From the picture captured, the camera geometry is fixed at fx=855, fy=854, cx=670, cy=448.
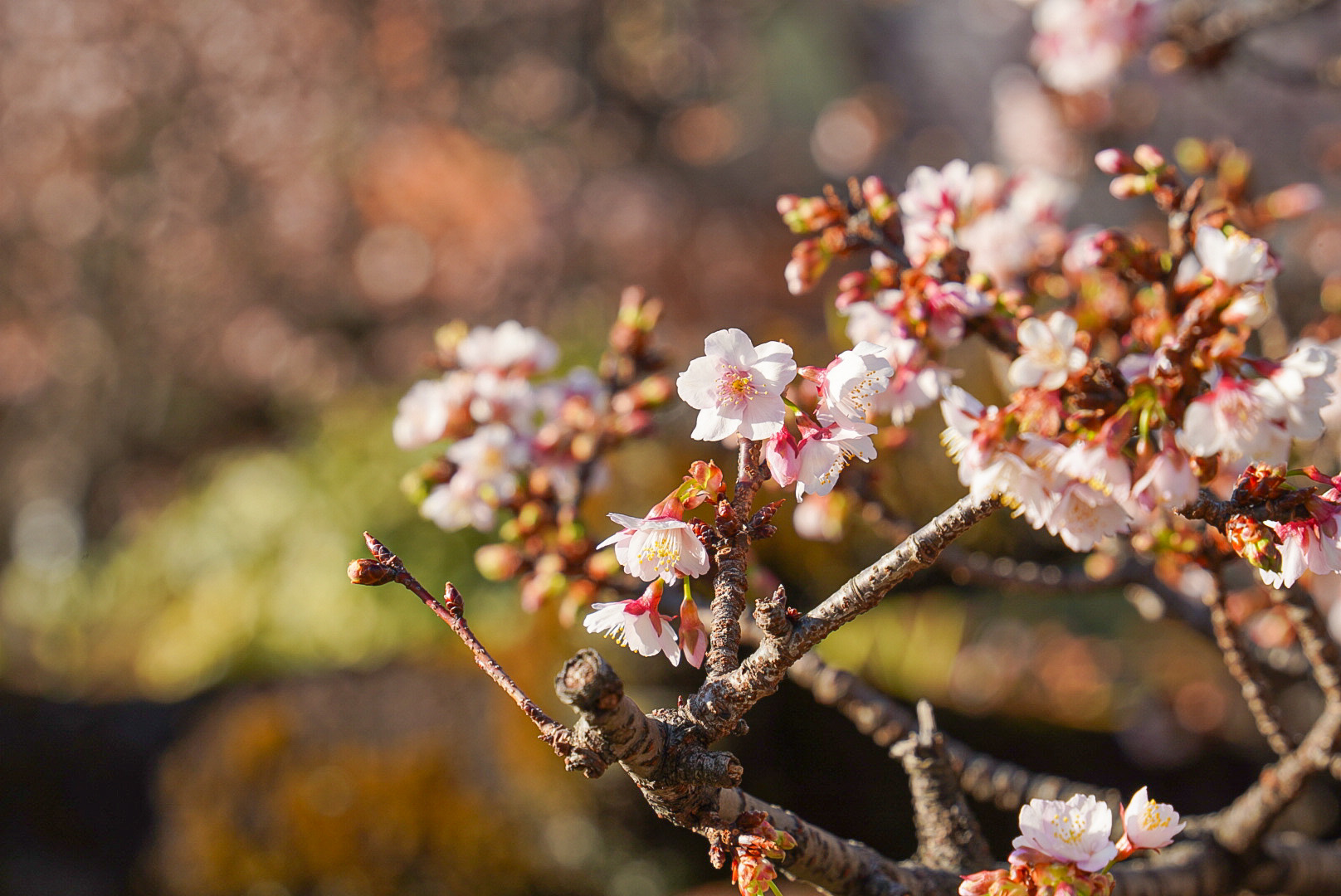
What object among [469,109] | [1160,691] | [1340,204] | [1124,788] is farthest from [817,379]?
[469,109]

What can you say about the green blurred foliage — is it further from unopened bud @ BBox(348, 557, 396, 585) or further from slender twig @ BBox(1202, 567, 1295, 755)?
slender twig @ BBox(1202, 567, 1295, 755)

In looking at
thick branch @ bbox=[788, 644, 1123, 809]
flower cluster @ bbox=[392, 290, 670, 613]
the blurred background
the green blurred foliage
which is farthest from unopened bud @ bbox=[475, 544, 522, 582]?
the green blurred foliage

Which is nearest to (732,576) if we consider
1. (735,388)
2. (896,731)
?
(735,388)

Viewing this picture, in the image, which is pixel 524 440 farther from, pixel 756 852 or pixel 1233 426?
pixel 1233 426

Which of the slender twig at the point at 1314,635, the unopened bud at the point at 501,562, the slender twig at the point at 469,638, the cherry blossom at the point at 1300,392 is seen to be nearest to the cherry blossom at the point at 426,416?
the unopened bud at the point at 501,562

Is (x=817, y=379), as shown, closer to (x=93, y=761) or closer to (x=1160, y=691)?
(x=1160, y=691)

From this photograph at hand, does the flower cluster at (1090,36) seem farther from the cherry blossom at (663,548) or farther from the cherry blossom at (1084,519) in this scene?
the cherry blossom at (663,548)
